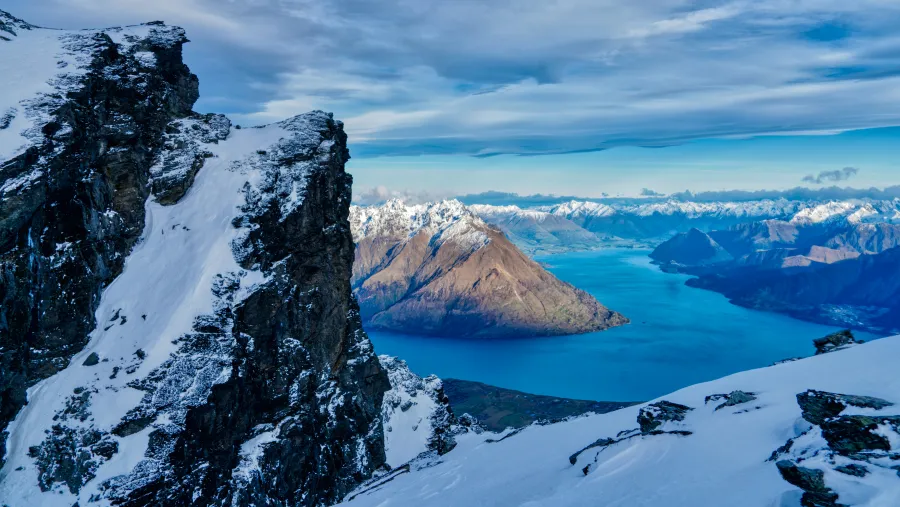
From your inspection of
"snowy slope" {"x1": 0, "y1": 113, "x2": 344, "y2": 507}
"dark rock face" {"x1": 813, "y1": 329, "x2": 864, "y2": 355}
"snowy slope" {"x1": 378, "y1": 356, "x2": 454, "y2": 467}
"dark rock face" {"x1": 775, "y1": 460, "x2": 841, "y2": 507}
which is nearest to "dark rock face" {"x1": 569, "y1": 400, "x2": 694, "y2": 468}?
"dark rock face" {"x1": 775, "y1": 460, "x2": 841, "y2": 507}

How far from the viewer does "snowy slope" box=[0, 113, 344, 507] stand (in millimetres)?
Answer: 35219

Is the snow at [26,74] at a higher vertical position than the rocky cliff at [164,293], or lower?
higher

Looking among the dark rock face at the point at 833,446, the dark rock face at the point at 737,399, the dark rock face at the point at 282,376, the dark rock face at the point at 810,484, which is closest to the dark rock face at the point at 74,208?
the dark rock face at the point at 282,376

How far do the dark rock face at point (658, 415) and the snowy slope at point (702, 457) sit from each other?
7 cm

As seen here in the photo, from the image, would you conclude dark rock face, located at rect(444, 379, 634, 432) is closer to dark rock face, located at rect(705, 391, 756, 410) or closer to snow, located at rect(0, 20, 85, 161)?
dark rock face, located at rect(705, 391, 756, 410)

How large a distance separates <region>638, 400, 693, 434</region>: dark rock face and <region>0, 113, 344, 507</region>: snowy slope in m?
32.2

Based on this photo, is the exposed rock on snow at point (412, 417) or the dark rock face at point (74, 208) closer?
the dark rock face at point (74, 208)

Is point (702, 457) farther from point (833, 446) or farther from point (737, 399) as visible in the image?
point (737, 399)

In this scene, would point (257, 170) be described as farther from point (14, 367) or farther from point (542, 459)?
point (542, 459)

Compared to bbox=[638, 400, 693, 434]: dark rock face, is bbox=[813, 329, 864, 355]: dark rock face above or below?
below

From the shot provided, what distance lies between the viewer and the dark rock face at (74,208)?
3544 cm

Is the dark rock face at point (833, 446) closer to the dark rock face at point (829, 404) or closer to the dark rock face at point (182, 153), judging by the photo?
the dark rock face at point (829, 404)

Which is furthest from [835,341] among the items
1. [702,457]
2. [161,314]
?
[161,314]

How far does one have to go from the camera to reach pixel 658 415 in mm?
26375
